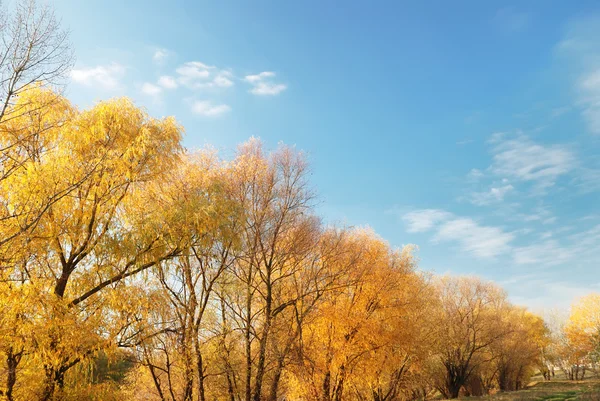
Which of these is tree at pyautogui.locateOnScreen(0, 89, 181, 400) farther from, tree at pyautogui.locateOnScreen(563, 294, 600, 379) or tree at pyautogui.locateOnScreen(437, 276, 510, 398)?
tree at pyautogui.locateOnScreen(563, 294, 600, 379)

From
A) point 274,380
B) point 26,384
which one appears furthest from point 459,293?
point 26,384

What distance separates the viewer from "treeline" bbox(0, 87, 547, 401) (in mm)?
8867

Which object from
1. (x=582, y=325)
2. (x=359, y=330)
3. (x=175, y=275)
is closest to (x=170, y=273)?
(x=175, y=275)

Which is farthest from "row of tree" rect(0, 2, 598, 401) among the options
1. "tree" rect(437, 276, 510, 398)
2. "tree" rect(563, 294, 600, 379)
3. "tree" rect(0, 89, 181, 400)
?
"tree" rect(563, 294, 600, 379)

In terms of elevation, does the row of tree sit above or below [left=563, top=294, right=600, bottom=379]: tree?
above

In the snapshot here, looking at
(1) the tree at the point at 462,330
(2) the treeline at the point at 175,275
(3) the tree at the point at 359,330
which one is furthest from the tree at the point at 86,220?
(1) the tree at the point at 462,330

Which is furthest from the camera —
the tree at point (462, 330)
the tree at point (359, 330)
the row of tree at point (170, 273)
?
the tree at point (462, 330)

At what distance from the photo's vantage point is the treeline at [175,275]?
8.87 meters

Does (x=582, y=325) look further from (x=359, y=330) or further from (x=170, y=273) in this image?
(x=170, y=273)

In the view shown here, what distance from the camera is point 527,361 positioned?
152 feet

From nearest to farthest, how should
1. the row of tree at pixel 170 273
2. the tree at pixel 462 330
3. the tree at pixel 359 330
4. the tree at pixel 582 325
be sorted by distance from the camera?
the row of tree at pixel 170 273 < the tree at pixel 359 330 < the tree at pixel 462 330 < the tree at pixel 582 325

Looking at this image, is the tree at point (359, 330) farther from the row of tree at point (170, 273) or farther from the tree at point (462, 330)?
the tree at point (462, 330)

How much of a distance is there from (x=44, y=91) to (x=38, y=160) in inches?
95.8

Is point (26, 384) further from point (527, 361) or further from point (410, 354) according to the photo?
point (527, 361)
